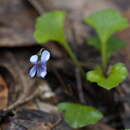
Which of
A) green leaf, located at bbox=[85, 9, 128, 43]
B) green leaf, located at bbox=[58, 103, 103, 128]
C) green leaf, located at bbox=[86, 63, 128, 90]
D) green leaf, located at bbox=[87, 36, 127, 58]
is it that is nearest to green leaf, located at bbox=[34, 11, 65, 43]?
green leaf, located at bbox=[85, 9, 128, 43]

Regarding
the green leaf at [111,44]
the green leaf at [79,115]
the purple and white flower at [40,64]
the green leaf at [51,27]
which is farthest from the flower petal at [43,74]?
the green leaf at [111,44]

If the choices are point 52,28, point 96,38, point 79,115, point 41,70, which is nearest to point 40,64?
point 41,70

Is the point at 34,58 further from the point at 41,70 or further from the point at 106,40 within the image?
the point at 106,40

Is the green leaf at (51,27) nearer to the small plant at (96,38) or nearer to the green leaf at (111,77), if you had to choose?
the small plant at (96,38)

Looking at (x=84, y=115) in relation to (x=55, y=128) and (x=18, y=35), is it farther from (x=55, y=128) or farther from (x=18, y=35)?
(x=18, y=35)

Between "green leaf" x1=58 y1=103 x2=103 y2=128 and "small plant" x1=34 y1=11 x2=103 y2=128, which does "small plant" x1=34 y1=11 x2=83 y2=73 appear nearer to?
"small plant" x1=34 y1=11 x2=103 y2=128

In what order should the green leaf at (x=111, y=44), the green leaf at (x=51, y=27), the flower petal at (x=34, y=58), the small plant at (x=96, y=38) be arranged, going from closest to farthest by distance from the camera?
the flower petal at (x=34, y=58), the small plant at (x=96, y=38), the green leaf at (x=51, y=27), the green leaf at (x=111, y=44)

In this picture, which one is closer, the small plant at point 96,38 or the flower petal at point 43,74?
the flower petal at point 43,74
